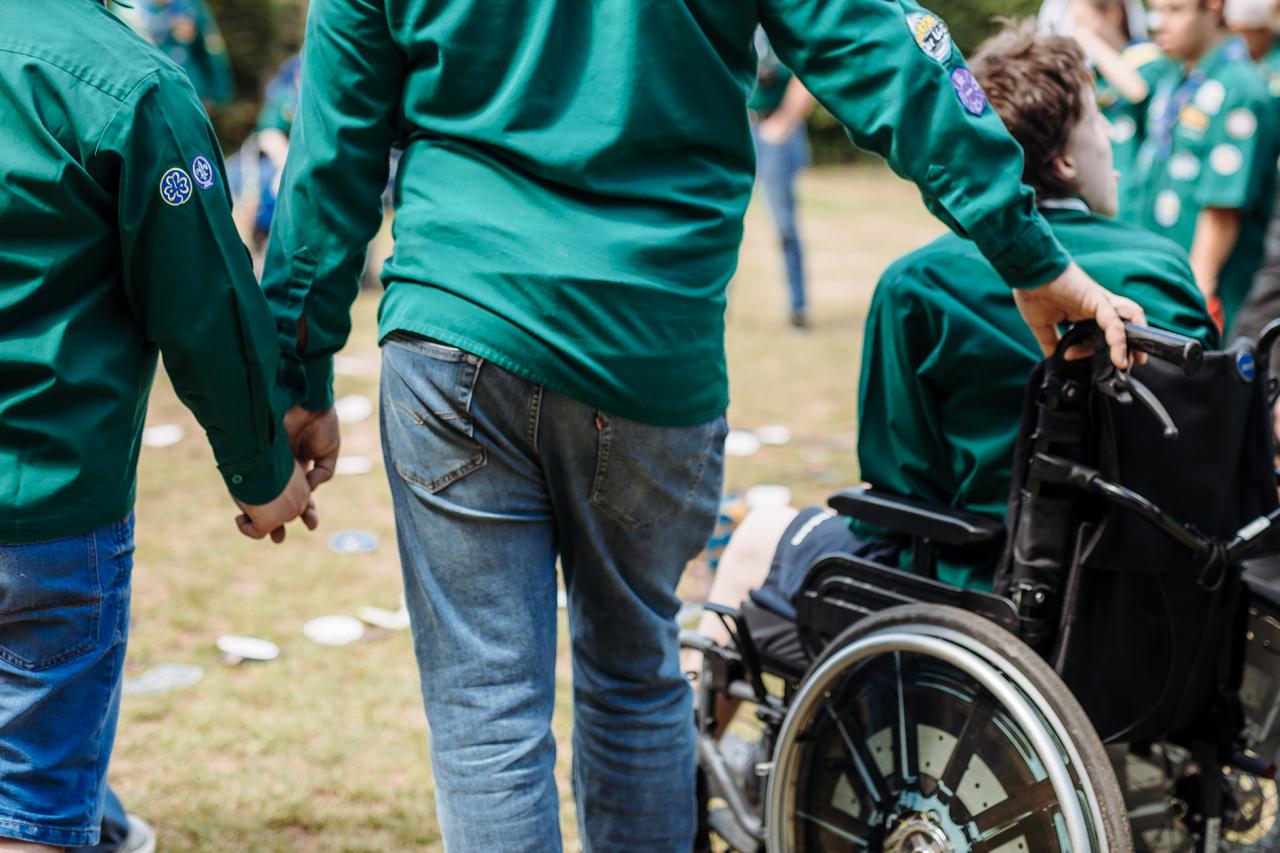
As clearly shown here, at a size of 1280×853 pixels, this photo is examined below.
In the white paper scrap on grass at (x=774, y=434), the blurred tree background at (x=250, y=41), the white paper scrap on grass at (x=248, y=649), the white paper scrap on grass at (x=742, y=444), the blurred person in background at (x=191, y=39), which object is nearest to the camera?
the white paper scrap on grass at (x=248, y=649)

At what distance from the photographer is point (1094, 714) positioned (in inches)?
79.0

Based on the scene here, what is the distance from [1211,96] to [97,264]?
3.81m

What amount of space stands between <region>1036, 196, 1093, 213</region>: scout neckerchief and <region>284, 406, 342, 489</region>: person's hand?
3.81 ft

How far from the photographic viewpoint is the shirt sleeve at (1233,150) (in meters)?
4.47

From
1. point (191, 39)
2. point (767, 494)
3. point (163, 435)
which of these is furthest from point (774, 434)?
point (191, 39)

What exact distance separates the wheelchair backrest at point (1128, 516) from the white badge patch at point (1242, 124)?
277 cm

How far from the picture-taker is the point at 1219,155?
14.8ft

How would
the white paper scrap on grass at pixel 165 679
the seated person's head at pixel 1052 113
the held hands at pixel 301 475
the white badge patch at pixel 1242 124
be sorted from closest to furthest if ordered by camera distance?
the held hands at pixel 301 475, the seated person's head at pixel 1052 113, the white paper scrap on grass at pixel 165 679, the white badge patch at pixel 1242 124

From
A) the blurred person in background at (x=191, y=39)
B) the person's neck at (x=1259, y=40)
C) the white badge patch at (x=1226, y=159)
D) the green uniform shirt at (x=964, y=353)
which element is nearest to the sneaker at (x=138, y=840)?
the green uniform shirt at (x=964, y=353)

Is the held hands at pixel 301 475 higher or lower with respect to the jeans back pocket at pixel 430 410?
lower

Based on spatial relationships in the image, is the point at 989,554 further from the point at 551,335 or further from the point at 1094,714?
the point at 551,335

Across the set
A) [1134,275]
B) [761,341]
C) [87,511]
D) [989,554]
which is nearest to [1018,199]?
[1134,275]

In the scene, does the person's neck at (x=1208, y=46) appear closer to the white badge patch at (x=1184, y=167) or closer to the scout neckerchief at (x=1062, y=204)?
the white badge patch at (x=1184, y=167)

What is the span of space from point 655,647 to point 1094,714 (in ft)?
2.05
